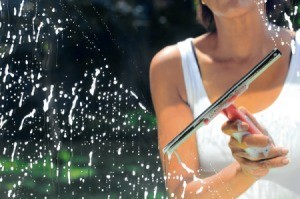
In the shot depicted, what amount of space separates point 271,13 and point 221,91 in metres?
0.12

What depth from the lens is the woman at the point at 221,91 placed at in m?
0.93

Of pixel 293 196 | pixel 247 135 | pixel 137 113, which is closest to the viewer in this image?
pixel 247 135

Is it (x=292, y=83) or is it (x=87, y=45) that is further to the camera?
(x=87, y=45)

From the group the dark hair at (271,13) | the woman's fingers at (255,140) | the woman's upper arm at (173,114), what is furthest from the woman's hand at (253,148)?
the dark hair at (271,13)

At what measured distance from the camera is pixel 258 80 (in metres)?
0.97

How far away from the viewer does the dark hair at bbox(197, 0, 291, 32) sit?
3.21 ft

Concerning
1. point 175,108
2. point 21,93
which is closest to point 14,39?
point 21,93

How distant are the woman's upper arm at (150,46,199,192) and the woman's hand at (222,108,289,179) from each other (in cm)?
13

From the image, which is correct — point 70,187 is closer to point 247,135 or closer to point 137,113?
point 137,113

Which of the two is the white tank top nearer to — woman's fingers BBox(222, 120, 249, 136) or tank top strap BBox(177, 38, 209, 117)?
tank top strap BBox(177, 38, 209, 117)

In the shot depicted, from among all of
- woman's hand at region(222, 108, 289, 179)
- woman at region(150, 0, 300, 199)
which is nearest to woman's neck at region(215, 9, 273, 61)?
woman at region(150, 0, 300, 199)

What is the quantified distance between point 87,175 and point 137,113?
136 mm

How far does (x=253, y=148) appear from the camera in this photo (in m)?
0.77

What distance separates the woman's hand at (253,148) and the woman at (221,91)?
3.9 inches
